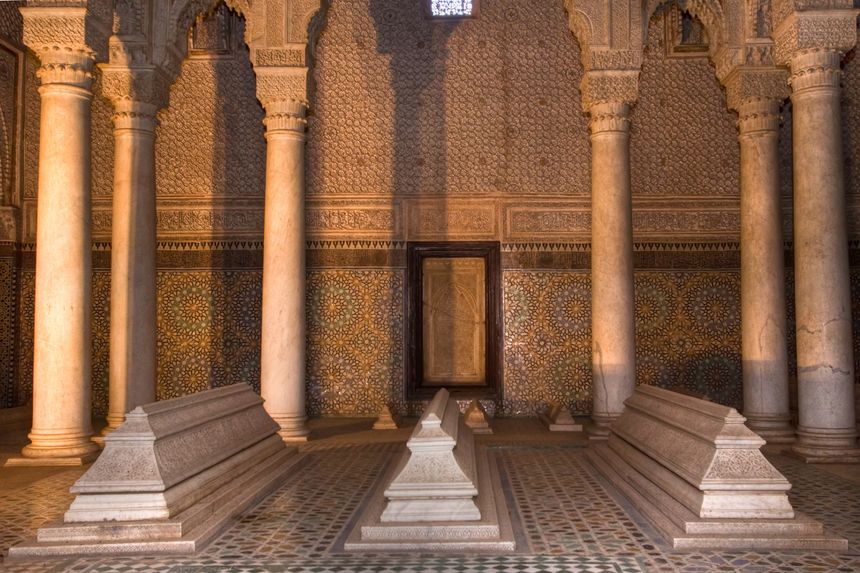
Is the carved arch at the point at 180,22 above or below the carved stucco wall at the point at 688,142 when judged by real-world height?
above

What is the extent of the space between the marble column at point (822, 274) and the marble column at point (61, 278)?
5.96m

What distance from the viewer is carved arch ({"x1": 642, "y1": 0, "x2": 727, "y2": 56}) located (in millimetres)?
8312

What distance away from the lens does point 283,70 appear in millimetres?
7988

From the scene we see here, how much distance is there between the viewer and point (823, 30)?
22.7 ft

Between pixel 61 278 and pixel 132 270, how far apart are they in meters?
1.65

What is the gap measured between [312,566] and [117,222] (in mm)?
5398

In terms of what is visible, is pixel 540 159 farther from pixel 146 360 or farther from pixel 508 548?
pixel 508 548

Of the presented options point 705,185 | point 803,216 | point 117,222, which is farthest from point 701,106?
point 117,222

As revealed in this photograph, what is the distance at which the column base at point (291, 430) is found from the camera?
781 cm

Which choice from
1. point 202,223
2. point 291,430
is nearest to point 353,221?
point 202,223

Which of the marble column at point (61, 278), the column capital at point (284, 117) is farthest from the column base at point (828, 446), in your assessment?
the marble column at point (61, 278)

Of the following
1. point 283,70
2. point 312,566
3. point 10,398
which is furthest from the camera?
point 10,398

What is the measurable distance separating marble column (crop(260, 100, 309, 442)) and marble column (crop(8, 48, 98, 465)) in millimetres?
1722

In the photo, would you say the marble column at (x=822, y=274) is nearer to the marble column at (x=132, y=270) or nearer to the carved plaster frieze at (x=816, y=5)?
the carved plaster frieze at (x=816, y=5)
